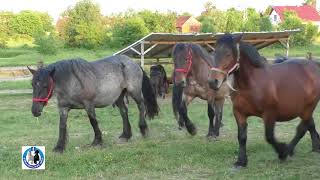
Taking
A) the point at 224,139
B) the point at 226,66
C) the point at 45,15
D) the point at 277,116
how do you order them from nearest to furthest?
the point at 226,66 < the point at 277,116 < the point at 224,139 < the point at 45,15

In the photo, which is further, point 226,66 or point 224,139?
point 224,139

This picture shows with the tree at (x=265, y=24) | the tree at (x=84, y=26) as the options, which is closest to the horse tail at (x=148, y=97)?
the tree at (x=84, y=26)

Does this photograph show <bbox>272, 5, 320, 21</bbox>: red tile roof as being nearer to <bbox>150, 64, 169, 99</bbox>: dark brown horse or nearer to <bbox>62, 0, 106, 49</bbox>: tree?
<bbox>62, 0, 106, 49</bbox>: tree

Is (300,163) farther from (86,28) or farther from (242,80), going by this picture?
(86,28)

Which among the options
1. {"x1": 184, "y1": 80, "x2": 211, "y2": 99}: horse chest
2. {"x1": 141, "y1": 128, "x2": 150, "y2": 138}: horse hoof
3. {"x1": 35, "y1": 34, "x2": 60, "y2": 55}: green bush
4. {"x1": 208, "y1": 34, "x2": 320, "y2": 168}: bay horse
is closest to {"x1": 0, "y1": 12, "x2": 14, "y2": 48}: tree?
{"x1": 35, "y1": 34, "x2": 60, "y2": 55}: green bush

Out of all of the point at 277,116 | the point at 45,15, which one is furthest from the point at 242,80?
the point at 45,15

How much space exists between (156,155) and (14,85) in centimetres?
1584

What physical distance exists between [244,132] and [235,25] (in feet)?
140

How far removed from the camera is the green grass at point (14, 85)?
853 inches

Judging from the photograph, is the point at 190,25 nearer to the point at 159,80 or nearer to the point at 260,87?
the point at 159,80

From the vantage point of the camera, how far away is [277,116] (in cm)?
709

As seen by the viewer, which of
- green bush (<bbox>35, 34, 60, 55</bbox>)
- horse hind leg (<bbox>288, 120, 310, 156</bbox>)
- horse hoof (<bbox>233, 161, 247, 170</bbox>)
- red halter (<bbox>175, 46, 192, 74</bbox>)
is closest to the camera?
horse hoof (<bbox>233, 161, 247, 170</bbox>)

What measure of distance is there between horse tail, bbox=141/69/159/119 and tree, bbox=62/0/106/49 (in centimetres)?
3516

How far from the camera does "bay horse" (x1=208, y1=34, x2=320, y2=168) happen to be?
262 inches
